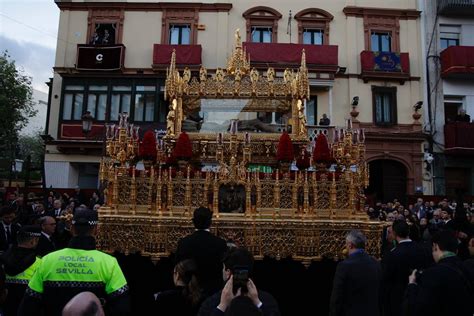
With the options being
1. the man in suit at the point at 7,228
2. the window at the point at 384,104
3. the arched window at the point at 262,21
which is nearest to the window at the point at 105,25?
the arched window at the point at 262,21

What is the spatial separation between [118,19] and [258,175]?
727 inches

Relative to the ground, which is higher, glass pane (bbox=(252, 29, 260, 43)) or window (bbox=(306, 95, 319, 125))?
glass pane (bbox=(252, 29, 260, 43))

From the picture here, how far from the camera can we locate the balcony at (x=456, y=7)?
21.8m

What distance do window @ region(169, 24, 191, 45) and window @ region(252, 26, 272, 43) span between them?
352 centimetres

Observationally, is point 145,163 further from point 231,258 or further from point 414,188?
point 414,188

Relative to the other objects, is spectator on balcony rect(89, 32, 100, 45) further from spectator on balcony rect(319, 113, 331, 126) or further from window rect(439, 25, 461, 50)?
window rect(439, 25, 461, 50)

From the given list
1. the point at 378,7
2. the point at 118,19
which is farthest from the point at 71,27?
the point at 378,7

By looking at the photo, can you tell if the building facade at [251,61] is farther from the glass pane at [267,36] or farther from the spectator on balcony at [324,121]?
the spectator on balcony at [324,121]

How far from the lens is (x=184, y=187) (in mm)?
7195

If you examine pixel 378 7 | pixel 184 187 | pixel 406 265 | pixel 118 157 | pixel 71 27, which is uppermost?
pixel 378 7

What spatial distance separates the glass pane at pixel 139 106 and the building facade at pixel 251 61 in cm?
5

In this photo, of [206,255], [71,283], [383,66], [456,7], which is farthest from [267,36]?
[71,283]

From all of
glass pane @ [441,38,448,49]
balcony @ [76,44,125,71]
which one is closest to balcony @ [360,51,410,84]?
glass pane @ [441,38,448,49]

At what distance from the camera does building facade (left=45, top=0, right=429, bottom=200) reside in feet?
69.7
